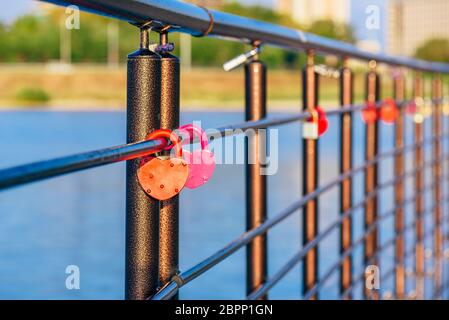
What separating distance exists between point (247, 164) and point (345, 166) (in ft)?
3.58

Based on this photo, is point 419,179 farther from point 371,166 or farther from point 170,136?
point 170,136

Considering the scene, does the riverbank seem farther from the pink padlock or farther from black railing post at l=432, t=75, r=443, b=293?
the pink padlock

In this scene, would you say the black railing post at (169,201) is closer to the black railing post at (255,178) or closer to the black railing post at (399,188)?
the black railing post at (255,178)

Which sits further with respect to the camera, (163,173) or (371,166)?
(371,166)

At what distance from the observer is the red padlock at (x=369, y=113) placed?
131 inches

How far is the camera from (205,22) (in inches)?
64.0

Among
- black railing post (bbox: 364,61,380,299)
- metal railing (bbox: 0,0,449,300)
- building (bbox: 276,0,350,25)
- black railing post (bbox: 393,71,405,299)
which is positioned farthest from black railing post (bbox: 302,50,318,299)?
building (bbox: 276,0,350,25)

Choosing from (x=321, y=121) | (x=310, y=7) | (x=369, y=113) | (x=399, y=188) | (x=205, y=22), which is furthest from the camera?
(x=310, y=7)

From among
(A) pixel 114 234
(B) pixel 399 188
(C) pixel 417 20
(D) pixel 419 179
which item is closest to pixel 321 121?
(B) pixel 399 188

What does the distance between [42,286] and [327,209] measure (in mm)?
3094

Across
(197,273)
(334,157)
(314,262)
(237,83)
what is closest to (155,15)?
(197,273)

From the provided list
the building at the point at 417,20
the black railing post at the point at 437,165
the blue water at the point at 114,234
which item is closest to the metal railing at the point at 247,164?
the blue water at the point at 114,234

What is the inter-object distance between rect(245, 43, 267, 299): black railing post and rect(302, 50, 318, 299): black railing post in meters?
0.50

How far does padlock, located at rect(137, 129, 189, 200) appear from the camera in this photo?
4.30 ft
